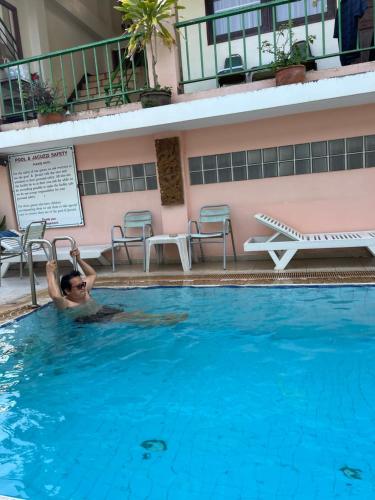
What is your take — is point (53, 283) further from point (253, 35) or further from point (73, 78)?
point (73, 78)

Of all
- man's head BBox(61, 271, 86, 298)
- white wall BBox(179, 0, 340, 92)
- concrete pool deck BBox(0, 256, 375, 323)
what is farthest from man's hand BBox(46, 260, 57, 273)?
white wall BBox(179, 0, 340, 92)

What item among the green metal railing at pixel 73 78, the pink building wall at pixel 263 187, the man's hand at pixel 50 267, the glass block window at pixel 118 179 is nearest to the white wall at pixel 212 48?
the green metal railing at pixel 73 78

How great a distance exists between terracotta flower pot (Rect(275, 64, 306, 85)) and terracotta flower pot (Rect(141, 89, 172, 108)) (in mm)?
1917

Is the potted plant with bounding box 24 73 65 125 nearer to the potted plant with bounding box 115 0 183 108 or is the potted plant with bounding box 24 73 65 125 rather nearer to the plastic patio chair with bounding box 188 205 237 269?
the potted plant with bounding box 115 0 183 108

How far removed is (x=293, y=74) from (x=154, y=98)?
2237 millimetres

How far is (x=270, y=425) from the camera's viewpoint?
267 cm

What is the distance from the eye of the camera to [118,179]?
320 inches

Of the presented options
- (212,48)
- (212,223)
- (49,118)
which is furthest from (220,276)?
(212,48)

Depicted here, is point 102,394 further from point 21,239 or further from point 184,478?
point 21,239

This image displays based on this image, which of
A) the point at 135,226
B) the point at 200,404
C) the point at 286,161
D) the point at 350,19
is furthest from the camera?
the point at 135,226

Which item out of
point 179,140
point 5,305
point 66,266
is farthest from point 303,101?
point 66,266

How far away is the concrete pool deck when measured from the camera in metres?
5.54

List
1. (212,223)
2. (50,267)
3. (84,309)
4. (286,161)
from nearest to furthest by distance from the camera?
(50,267)
(84,309)
(286,161)
(212,223)

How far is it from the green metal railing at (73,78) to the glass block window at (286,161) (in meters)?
1.95
